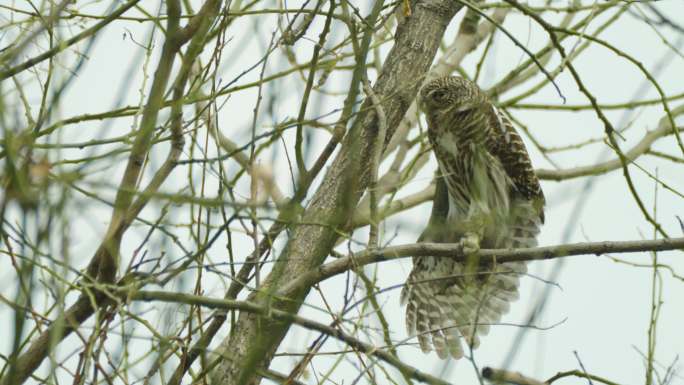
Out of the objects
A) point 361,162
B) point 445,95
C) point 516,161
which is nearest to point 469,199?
point 516,161

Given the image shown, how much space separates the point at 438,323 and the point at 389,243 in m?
3.35

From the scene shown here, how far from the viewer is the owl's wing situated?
699 cm

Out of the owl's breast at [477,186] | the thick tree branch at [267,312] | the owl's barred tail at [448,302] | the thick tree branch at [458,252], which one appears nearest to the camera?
the thick tree branch at [267,312]

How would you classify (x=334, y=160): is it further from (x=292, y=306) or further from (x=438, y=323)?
(x=438, y=323)

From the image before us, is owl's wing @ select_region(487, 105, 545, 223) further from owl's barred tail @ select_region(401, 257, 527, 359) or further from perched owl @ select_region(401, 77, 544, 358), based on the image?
owl's barred tail @ select_region(401, 257, 527, 359)

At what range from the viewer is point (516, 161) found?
7012mm

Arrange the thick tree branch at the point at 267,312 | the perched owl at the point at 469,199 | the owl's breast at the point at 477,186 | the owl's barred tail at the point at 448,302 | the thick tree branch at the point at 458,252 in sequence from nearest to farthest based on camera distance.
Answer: the thick tree branch at the point at 267,312 → the thick tree branch at the point at 458,252 → the owl's breast at the point at 477,186 → the perched owl at the point at 469,199 → the owl's barred tail at the point at 448,302

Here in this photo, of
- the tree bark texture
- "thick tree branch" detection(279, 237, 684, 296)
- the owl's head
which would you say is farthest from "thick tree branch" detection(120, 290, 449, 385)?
the owl's head

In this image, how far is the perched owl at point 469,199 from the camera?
6.93m

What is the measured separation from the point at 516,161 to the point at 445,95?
2.53ft

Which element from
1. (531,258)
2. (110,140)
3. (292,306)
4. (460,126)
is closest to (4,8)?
(110,140)

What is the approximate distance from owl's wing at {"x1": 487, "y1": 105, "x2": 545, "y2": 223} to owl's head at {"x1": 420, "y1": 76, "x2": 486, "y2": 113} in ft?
1.05

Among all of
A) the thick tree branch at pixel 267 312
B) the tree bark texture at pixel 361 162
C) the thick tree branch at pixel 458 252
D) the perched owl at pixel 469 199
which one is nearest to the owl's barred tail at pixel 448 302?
the perched owl at pixel 469 199

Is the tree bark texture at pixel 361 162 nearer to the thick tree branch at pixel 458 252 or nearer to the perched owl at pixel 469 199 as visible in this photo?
the thick tree branch at pixel 458 252
